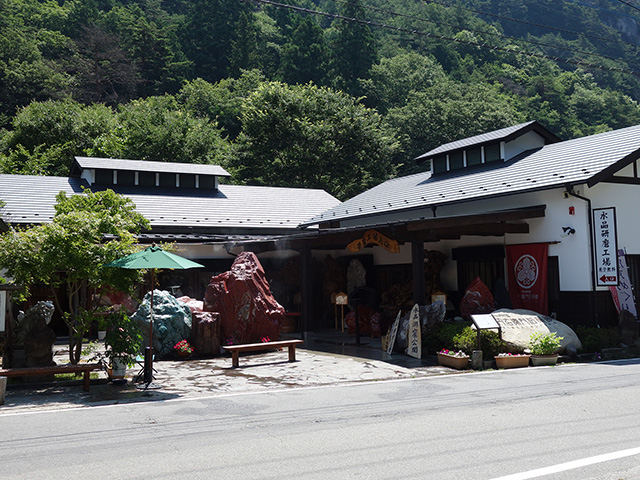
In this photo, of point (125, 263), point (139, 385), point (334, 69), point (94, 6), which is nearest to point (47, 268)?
point (125, 263)

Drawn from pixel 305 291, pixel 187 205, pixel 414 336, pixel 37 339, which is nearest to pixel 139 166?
pixel 187 205

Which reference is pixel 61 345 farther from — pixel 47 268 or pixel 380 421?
pixel 380 421

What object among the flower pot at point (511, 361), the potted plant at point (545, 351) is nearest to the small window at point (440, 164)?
the potted plant at point (545, 351)

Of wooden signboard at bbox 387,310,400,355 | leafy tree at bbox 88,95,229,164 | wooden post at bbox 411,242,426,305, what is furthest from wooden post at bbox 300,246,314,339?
leafy tree at bbox 88,95,229,164

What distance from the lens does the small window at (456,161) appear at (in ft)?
71.9

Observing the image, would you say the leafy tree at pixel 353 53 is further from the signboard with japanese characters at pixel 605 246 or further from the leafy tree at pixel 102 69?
the signboard with japanese characters at pixel 605 246

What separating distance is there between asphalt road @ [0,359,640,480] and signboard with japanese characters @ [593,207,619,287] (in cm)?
432

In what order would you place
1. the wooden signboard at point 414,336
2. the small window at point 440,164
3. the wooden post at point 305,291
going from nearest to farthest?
the wooden signboard at point 414,336, the wooden post at point 305,291, the small window at point 440,164

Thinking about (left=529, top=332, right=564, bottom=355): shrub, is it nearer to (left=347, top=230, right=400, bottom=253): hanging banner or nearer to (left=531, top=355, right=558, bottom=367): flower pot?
(left=531, top=355, right=558, bottom=367): flower pot

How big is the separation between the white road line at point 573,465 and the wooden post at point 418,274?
847 cm

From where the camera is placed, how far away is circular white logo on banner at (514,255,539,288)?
1488cm

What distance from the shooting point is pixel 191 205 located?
2397 cm

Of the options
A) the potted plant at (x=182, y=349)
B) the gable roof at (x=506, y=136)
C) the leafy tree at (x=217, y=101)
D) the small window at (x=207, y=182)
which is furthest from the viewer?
the leafy tree at (x=217, y=101)

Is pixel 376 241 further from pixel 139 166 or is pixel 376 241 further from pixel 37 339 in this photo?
pixel 139 166
